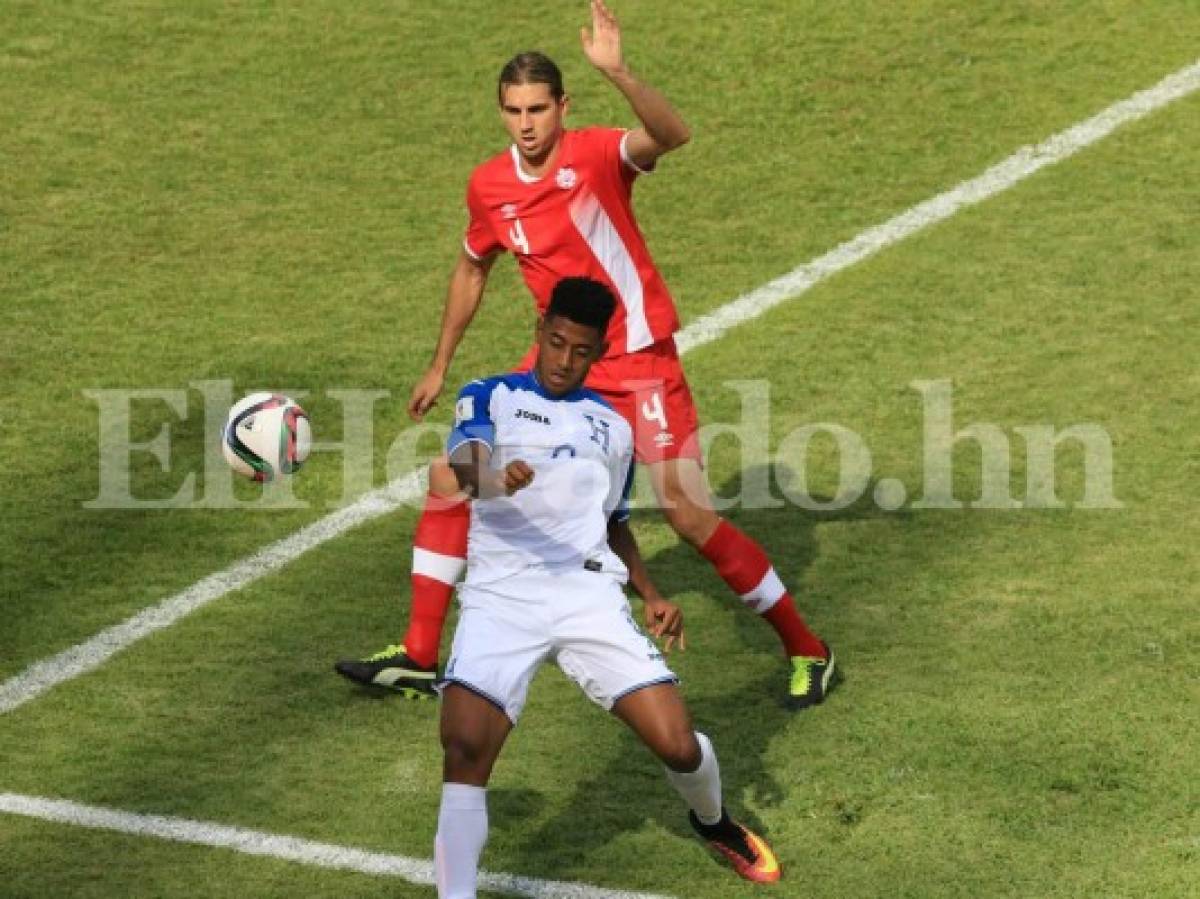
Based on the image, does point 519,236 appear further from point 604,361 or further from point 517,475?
point 517,475

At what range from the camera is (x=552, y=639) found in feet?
27.5

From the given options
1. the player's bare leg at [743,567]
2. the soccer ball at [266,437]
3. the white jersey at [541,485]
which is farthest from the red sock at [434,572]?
the white jersey at [541,485]

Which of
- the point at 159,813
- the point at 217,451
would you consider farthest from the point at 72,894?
the point at 217,451

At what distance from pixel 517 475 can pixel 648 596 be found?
896 millimetres

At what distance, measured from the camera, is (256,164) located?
1527cm

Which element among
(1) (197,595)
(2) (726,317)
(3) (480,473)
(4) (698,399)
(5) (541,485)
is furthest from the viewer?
(2) (726,317)

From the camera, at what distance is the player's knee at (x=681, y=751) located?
325 inches

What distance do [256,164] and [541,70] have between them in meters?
6.01

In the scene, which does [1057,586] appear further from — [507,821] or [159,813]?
[159,813]

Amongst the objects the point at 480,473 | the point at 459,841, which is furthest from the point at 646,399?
the point at 459,841

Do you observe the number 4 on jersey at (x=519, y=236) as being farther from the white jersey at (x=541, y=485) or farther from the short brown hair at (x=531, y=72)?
the white jersey at (x=541, y=485)

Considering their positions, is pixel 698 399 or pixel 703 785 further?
pixel 698 399

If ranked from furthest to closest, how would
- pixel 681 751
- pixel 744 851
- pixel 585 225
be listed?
pixel 585 225 < pixel 744 851 < pixel 681 751

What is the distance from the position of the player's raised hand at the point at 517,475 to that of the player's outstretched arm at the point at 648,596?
2.55 feet
